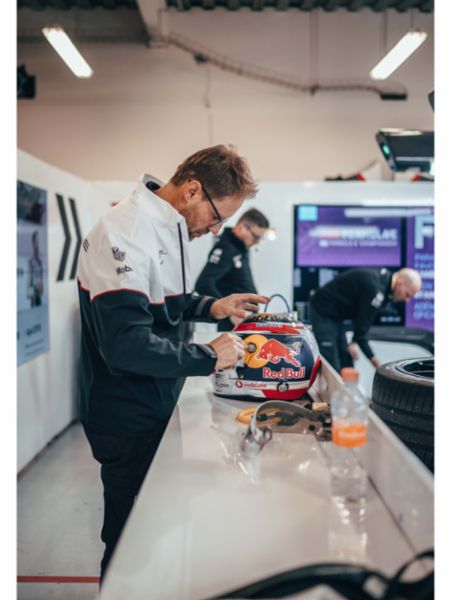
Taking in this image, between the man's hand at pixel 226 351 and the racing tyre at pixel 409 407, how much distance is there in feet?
1.37

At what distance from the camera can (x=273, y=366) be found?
5.76 feet

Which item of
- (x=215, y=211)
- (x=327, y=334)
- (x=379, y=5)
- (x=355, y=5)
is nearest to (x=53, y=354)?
(x=327, y=334)

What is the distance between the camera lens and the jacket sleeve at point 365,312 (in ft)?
12.9

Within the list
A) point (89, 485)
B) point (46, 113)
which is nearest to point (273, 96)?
point (46, 113)

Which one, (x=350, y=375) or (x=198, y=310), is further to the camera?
(x=198, y=310)

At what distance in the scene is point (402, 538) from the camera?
3.22 ft

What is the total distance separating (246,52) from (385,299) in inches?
145

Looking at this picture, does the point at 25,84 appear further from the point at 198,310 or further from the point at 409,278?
the point at 198,310

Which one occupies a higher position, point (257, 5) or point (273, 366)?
point (257, 5)

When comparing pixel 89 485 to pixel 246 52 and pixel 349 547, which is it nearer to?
pixel 349 547

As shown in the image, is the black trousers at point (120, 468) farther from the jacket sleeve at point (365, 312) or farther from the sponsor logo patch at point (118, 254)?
the jacket sleeve at point (365, 312)

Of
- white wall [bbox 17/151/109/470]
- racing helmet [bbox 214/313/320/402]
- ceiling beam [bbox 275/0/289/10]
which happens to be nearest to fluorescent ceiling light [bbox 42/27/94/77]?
white wall [bbox 17/151/109/470]

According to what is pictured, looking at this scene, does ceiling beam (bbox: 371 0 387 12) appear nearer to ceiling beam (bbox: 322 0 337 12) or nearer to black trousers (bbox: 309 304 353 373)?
ceiling beam (bbox: 322 0 337 12)

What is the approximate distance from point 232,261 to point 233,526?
118 inches
